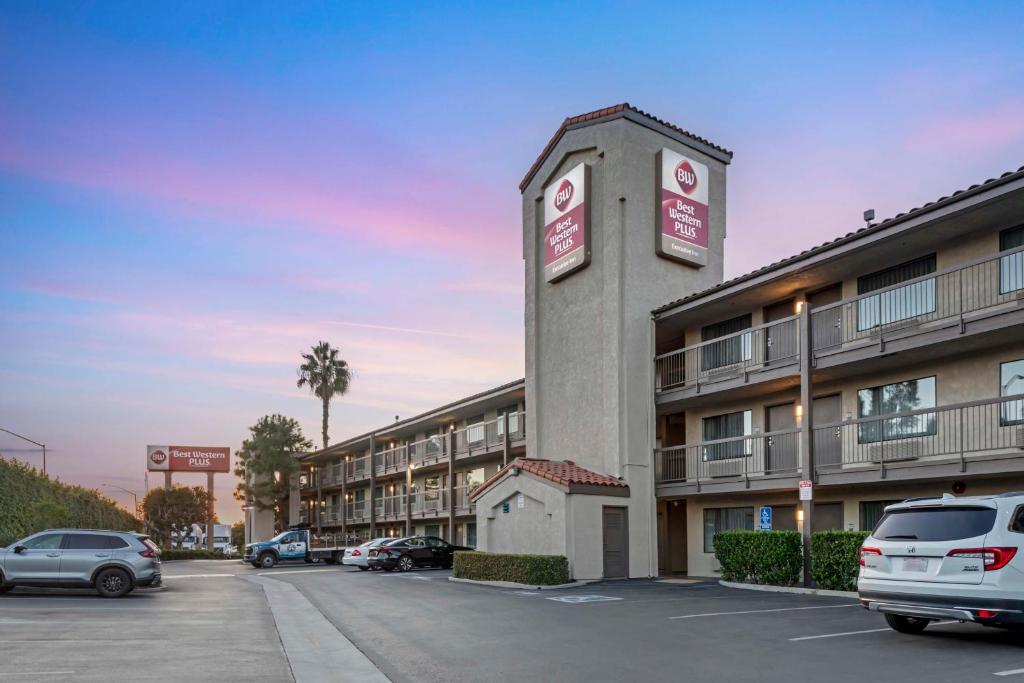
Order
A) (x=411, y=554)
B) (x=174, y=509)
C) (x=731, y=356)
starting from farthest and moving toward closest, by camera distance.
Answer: (x=174, y=509) < (x=411, y=554) < (x=731, y=356)

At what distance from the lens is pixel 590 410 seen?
28.6 metres

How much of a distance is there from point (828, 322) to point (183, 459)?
57675 millimetres

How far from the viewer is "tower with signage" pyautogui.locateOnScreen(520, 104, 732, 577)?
89.9ft

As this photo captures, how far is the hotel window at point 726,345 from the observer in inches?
1022

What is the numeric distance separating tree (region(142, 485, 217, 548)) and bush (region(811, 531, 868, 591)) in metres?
79.5

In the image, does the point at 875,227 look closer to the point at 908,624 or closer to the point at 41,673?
the point at 908,624

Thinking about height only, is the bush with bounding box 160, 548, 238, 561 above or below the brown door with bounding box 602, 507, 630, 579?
below

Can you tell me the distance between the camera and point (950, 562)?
1074 centimetres

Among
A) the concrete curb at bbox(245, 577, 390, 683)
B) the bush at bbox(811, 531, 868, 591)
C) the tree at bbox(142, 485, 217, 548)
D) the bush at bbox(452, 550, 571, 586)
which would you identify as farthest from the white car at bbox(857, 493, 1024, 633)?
the tree at bbox(142, 485, 217, 548)

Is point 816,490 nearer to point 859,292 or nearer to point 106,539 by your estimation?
point 859,292

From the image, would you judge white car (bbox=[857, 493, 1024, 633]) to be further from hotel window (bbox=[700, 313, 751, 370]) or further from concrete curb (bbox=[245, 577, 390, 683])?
hotel window (bbox=[700, 313, 751, 370])

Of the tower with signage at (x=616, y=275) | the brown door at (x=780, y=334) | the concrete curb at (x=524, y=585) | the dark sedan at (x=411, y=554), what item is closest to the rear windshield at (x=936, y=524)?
the brown door at (x=780, y=334)

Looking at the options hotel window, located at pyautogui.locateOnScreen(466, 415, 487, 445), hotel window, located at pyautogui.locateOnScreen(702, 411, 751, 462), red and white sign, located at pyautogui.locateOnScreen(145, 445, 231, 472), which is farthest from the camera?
red and white sign, located at pyautogui.locateOnScreen(145, 445, 231, 472)

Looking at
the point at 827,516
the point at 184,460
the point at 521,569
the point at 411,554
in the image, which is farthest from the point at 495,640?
the point at 184,460
